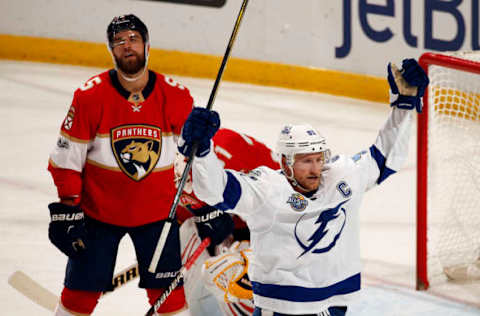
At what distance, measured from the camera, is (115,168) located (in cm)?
305

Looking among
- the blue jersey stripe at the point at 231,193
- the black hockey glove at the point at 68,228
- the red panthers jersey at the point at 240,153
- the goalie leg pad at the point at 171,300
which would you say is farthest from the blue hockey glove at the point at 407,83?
the black hockey glove at the point at 68,228

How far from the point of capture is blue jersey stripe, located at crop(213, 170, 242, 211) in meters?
2.66

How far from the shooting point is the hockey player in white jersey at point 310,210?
2771 mm

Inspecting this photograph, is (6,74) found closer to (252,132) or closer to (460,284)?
(252,132)

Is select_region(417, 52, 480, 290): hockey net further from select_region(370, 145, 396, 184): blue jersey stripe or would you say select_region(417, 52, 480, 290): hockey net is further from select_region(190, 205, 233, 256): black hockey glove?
select_region(370, 145, 396, 184): blue jersey stripe

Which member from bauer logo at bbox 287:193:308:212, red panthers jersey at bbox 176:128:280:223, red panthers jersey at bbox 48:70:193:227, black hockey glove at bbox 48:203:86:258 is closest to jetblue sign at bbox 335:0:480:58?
red panthers jersey at bbox 176:128:280:223

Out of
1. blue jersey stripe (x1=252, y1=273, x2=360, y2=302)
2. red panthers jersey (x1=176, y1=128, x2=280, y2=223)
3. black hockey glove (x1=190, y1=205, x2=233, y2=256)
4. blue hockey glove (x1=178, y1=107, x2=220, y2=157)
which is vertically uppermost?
blue hockey glove (x1=178, y1=107, x2=220, y2=157)

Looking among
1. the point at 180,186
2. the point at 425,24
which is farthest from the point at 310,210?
the point at 425,24

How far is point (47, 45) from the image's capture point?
784cm

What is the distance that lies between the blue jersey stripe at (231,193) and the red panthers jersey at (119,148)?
1.53 ft

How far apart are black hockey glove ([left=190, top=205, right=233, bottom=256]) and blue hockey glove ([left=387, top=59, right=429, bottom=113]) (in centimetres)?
81

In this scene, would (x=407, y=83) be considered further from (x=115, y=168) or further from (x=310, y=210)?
(x=115, y=168)

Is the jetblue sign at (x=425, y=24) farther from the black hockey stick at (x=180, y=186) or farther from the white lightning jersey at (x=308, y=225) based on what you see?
the black hockey stick at (x=180, y=186)

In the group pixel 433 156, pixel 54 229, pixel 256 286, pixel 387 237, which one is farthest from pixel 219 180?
pixel 387 237
